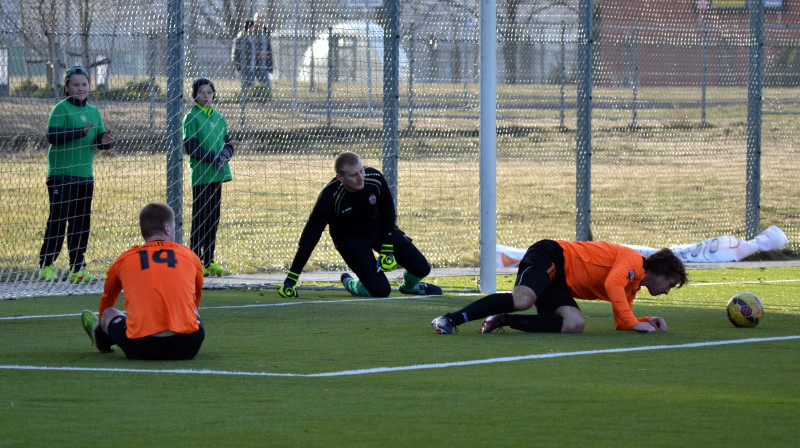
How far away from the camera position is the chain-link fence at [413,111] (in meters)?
10.8

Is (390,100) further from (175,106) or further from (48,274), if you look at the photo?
(48,274)

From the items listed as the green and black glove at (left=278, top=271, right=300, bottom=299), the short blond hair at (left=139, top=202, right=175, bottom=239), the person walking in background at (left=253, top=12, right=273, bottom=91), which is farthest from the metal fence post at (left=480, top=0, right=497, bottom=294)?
the short blond hair at (left=139, top=202, right=175, bottom=239)

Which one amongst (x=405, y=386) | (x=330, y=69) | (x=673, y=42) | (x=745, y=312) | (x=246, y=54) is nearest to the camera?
(x=405, y=386)

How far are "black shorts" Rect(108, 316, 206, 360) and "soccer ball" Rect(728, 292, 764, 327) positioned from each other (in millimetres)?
3793

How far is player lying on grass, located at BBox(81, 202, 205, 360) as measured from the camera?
6.11 metres

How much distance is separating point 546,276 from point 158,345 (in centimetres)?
263

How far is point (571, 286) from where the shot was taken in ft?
24.8

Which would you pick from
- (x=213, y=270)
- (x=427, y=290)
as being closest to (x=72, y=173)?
(x=213, y=270)

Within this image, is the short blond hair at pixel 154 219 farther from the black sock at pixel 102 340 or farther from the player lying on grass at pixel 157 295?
the black sock at pixel 102 340

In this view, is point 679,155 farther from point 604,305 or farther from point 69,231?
point 69,231

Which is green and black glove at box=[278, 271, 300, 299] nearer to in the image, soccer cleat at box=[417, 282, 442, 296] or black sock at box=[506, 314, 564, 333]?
soccer cleat at box=[417, 282, 442, 296]

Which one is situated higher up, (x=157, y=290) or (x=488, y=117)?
(x=488, y=117)

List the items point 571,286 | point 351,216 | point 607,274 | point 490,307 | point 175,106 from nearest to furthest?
point 490,307, point 607,274, point 571,286, point 351,216, point 175,106

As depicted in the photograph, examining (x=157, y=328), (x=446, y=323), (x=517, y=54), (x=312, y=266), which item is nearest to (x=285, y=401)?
(x=157, y=328)
